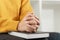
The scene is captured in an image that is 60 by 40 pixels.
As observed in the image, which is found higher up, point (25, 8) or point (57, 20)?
point (25, 8)

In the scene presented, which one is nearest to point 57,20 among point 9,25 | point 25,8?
point 25,8

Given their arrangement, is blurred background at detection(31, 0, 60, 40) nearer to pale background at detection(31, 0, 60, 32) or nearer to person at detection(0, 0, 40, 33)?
pale background at detection(31, 0, 60, 32)

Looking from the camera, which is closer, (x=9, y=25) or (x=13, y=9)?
(x=9, y=25)

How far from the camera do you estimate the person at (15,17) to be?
589mm

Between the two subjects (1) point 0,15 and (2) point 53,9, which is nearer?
(1) point 0,15

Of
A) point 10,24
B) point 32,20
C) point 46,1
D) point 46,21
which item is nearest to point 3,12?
point 10,24

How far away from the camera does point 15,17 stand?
0.91 metres

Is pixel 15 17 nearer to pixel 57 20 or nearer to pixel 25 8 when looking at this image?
pixel 25 8

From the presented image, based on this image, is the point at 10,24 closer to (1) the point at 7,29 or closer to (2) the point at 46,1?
(1) the point at 7,29

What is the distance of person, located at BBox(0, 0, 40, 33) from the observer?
59cm

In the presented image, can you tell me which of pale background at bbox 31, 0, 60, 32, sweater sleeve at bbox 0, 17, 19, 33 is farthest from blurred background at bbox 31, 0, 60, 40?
sweater sleeve at bbox 0, 17, 19, 33

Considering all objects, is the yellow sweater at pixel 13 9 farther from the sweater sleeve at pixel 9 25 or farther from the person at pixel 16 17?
the sweater sleeve at pixel 9 25

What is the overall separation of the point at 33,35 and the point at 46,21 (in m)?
1.17

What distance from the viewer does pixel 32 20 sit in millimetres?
581
